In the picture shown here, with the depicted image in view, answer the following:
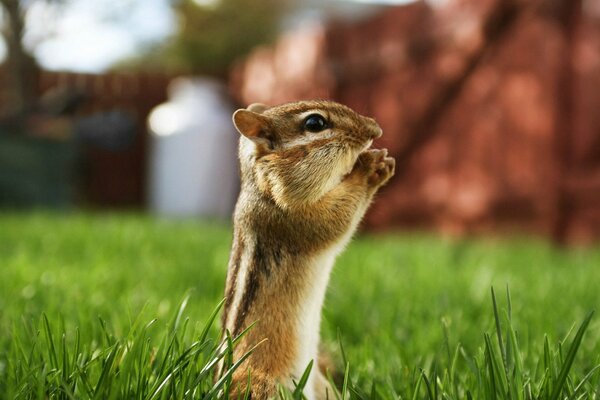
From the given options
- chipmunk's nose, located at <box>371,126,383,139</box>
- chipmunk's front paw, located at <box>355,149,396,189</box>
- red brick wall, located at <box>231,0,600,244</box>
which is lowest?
red brick wall, located at <box>231,0,600,244</box>

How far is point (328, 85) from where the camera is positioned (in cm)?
712

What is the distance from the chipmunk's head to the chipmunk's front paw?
0.02 m

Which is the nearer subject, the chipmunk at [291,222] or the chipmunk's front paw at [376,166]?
the chipmunk at [291,222]

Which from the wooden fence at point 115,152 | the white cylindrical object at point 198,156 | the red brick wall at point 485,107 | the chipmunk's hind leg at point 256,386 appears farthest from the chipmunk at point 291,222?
the wooden fence at point 115,152

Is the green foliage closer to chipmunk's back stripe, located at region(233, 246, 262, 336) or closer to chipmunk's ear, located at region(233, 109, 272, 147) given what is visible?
chipmunk's ear, located at region(233, 109, 272, 147)

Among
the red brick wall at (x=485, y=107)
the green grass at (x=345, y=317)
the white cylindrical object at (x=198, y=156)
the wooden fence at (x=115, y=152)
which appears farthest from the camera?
the wooden fence at (x=115, y=152)

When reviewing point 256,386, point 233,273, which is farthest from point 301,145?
point 256,386

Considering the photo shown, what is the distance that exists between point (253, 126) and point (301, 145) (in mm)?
110

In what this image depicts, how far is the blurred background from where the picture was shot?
512cm

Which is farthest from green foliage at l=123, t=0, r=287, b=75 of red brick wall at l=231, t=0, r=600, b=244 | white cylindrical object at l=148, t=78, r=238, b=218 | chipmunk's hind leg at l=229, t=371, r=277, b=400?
chipmunk's hind leg at l=229, t=371, r=277, b=400

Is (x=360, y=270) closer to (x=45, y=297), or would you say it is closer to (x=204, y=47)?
(x=45, y=297)

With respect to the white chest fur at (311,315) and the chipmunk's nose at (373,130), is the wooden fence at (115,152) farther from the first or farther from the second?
the white chest fur at (311,315)

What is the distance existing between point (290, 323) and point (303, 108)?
0.48 meters

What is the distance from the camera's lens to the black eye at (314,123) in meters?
1.45
